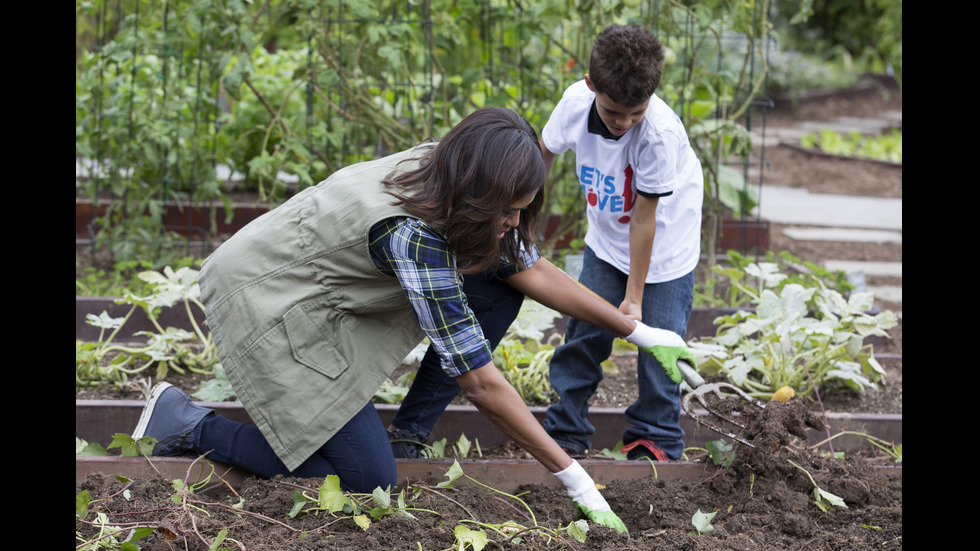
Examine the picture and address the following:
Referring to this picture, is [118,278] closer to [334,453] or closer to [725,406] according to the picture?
[334,453]

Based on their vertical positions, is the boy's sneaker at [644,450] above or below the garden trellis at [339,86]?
below

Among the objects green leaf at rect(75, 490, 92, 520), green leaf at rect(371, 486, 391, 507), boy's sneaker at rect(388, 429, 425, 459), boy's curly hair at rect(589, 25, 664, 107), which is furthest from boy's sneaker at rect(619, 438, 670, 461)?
green leaf at rect(75, 490, 92, 520)

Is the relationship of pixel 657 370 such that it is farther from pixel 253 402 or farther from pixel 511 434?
pixel 253 402

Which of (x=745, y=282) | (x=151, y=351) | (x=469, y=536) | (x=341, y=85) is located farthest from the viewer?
(x=745, y=282)

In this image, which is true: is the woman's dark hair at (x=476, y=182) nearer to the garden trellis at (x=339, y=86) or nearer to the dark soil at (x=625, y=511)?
the dark soil at (x=625, y=511)

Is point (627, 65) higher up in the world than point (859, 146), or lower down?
higher up

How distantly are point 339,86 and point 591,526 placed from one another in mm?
2710

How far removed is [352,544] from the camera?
1.95m

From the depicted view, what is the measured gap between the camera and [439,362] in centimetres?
249

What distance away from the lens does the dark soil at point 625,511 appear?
6.43 ft

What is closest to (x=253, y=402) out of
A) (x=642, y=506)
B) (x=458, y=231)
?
(x=458, y=231)

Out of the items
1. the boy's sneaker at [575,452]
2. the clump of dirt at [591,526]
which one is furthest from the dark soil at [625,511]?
the boy's sneaker at [575,452]

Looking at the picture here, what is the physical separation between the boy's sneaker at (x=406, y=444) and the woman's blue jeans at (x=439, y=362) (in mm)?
16

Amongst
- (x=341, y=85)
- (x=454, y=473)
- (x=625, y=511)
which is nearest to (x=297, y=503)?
(x=454, y=473)
